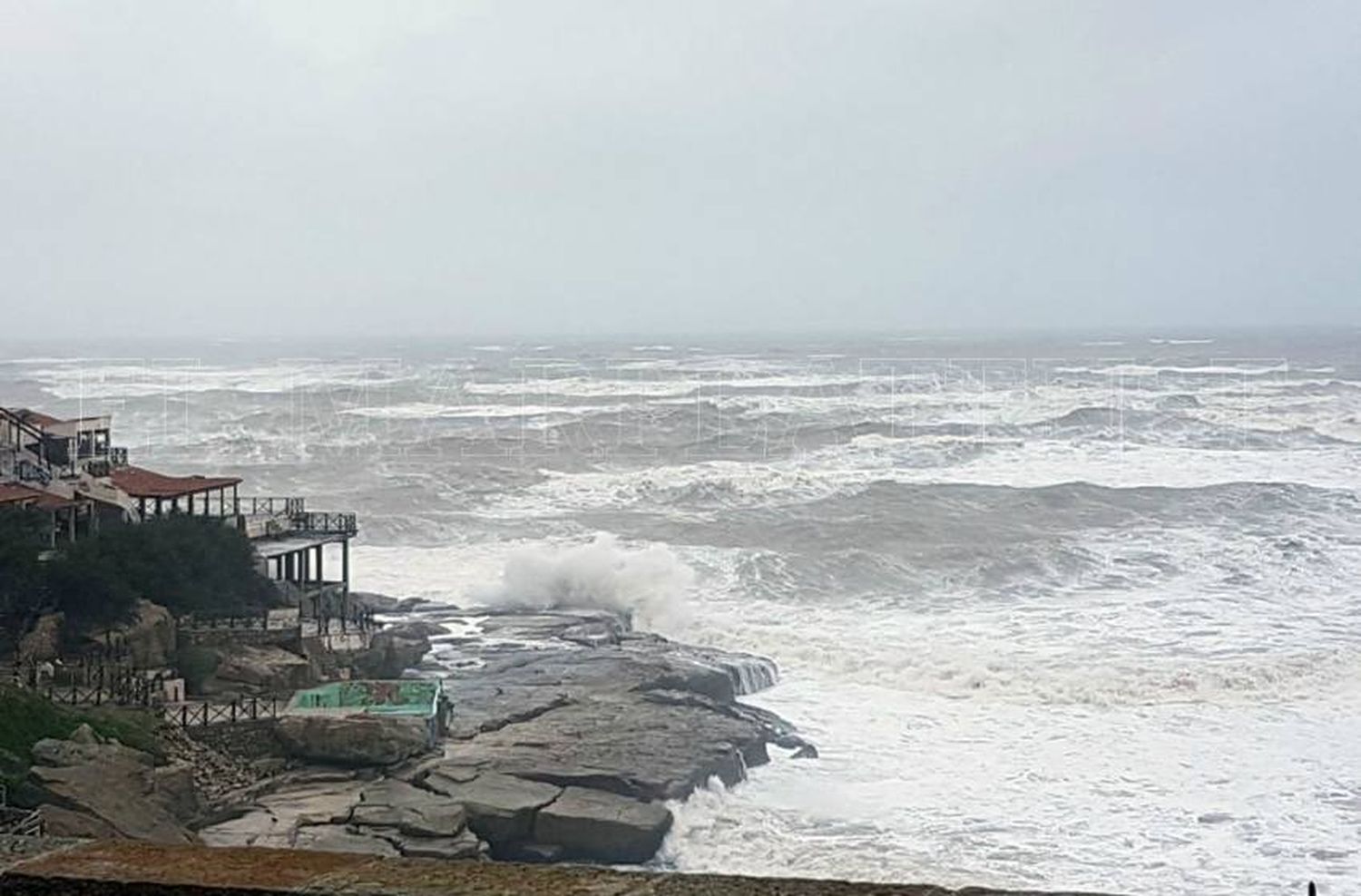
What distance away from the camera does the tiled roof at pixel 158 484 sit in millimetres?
26266

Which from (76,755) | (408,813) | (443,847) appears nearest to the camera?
(443,847)

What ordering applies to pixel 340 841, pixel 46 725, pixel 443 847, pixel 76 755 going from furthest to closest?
1. pixel 46 725
2. pixel 76 755
3. pixel 443 847
4. pixel 340 841

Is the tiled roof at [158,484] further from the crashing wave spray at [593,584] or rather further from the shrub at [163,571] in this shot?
the crashing wave spray at [593,584]

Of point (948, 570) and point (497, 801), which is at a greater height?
point (497, 801)

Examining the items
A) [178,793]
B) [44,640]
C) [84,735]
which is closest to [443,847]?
[178,793]

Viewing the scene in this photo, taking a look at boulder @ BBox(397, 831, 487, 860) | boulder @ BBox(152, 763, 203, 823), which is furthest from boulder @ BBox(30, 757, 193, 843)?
boulder @ BBox(397, 831, 487, 860)

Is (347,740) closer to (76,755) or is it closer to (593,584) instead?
(76,755)

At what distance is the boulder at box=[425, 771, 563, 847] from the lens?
51.1 feet

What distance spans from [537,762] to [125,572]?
754 cm

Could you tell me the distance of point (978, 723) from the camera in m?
21.6

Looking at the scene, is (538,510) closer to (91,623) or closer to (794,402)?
(91,623)

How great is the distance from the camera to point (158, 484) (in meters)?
26.9

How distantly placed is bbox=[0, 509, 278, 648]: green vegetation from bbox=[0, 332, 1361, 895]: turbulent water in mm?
8060

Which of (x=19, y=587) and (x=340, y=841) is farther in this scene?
(x=19, y=587)
